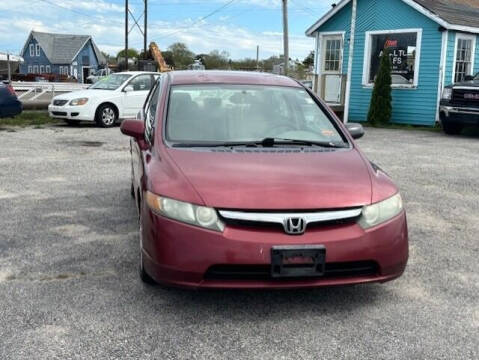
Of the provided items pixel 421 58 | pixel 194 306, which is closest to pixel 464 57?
pixel 421 58

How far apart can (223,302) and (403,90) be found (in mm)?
15011

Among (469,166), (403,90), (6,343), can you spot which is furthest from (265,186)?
(403,90)

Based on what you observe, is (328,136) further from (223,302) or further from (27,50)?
(27,50)

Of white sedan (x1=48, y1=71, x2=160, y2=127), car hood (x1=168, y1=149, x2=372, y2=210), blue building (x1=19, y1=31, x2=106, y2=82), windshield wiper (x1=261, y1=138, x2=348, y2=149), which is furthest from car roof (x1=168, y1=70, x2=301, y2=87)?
blue building (x1=19, y1=31, x2=106, y2=82)

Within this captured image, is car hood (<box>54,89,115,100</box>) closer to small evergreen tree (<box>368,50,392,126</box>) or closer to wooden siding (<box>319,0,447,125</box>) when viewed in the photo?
small evergreen tree (<box>368,50,392,126</box>)

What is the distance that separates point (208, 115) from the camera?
4535mm

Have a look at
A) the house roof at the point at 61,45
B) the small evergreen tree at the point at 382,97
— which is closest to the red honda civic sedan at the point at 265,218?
the small evergreen tree at the point at 382,97

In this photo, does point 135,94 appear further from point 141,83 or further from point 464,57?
point 464,57

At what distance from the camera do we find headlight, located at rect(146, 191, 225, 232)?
3.31 m

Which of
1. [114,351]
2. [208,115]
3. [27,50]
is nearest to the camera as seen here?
[114,351]

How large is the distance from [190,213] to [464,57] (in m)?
16.1

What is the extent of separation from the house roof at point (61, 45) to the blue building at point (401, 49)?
59405 mm

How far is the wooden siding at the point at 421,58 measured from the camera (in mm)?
16656

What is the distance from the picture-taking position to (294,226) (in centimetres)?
331
